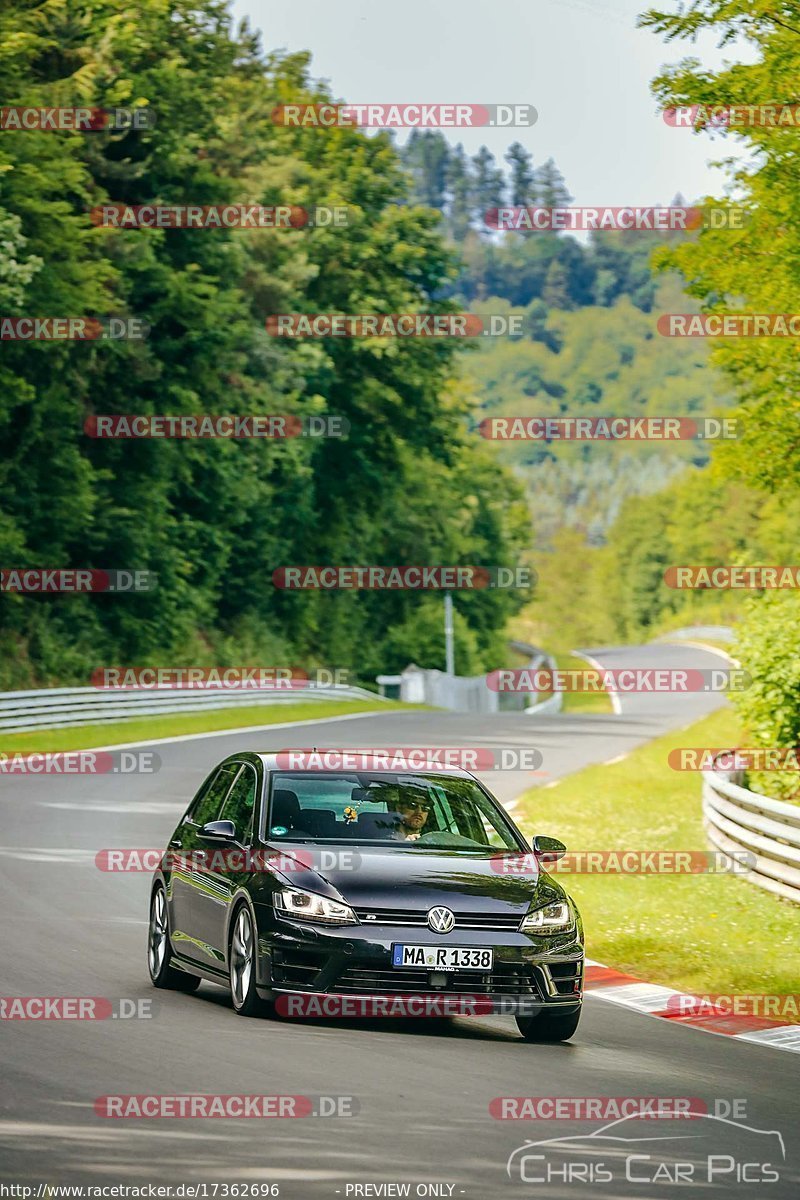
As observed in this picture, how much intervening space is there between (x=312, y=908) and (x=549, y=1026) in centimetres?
150

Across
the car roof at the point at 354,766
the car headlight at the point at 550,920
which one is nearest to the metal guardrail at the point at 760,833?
the car roof at the point at 354,766

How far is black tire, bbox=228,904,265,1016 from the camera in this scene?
10.6 meters

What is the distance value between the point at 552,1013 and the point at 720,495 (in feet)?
501

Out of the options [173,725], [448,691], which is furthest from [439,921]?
[448,691]

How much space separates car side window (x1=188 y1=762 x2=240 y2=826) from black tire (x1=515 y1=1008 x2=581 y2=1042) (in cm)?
245

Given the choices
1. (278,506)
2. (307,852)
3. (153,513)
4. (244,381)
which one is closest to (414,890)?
(307,852)

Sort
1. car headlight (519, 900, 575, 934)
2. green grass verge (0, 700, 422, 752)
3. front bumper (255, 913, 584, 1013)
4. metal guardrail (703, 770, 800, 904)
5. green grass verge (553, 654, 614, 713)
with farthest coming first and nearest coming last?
green grass verge (553, 654, 614, 713)
green grass verge (0, 700, 422, 752)
metal guardrail (703, 770, 800, 904)
car headlight (519, 900, 575, 934)
front bumper (255, 913, 584, 1013)

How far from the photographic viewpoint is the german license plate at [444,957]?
1030 cm

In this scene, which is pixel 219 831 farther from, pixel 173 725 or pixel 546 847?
pixel 173 725

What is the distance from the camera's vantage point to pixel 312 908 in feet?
34.1

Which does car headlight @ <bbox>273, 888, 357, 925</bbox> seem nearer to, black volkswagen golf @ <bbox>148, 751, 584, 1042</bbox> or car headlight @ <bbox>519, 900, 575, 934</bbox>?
black volkswagen golf @ <bbox>148, 751, 584, 1042</bbox>

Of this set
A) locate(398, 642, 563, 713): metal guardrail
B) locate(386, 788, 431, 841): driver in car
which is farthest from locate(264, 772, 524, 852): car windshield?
locate(398, 642, 563, 713): metal guardrail

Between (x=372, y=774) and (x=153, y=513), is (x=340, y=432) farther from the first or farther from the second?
(x=372, y=774)

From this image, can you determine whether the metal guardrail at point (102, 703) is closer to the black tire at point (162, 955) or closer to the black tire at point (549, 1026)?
the black tire at point (162, 955)
